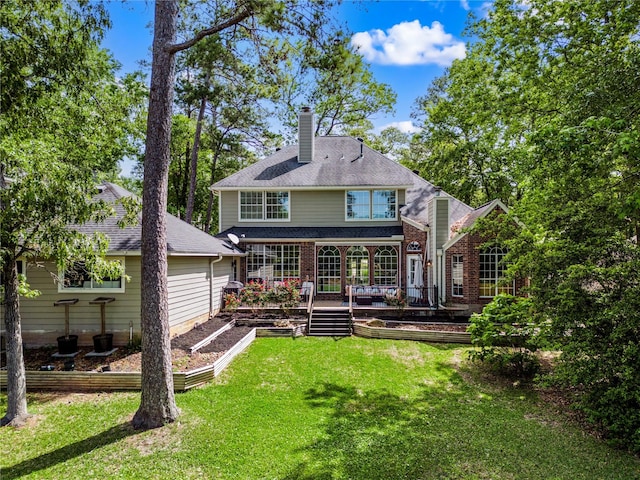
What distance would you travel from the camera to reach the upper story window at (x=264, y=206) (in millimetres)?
17359

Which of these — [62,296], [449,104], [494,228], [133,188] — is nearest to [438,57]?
[449,104]

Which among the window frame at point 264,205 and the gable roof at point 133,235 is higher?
the window frame at point 264,205

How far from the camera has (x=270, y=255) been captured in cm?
1655

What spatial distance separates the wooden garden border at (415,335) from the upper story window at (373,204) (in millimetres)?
6950

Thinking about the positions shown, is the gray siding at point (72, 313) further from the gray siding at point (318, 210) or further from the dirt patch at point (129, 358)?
the gray siding at point (318, 210)

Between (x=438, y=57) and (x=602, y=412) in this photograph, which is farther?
(x=438, y=57)

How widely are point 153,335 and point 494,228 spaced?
822 cm

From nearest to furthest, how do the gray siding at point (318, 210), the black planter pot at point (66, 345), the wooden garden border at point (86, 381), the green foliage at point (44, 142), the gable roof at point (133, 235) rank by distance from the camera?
the green foliage at point (44, 142) → the wooden garden border at point (86, 381) → the black planter pot at point (66, 345) → the gable roof at point (133, 235) → the gray siding at point (318, 210)

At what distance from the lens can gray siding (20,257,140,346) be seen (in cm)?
932

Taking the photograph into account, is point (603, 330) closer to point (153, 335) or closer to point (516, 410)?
point (516, 410)

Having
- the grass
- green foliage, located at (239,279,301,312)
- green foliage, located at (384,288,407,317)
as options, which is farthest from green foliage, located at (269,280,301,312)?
the grass

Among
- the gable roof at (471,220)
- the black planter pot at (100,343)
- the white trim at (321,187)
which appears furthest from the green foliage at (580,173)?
the black planter pot at (100,343)

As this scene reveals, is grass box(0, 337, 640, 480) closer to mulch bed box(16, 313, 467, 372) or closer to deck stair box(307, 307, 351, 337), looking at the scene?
mulch bed box(16, 313, 467, 372)

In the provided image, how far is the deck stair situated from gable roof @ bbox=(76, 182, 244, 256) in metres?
4.26
